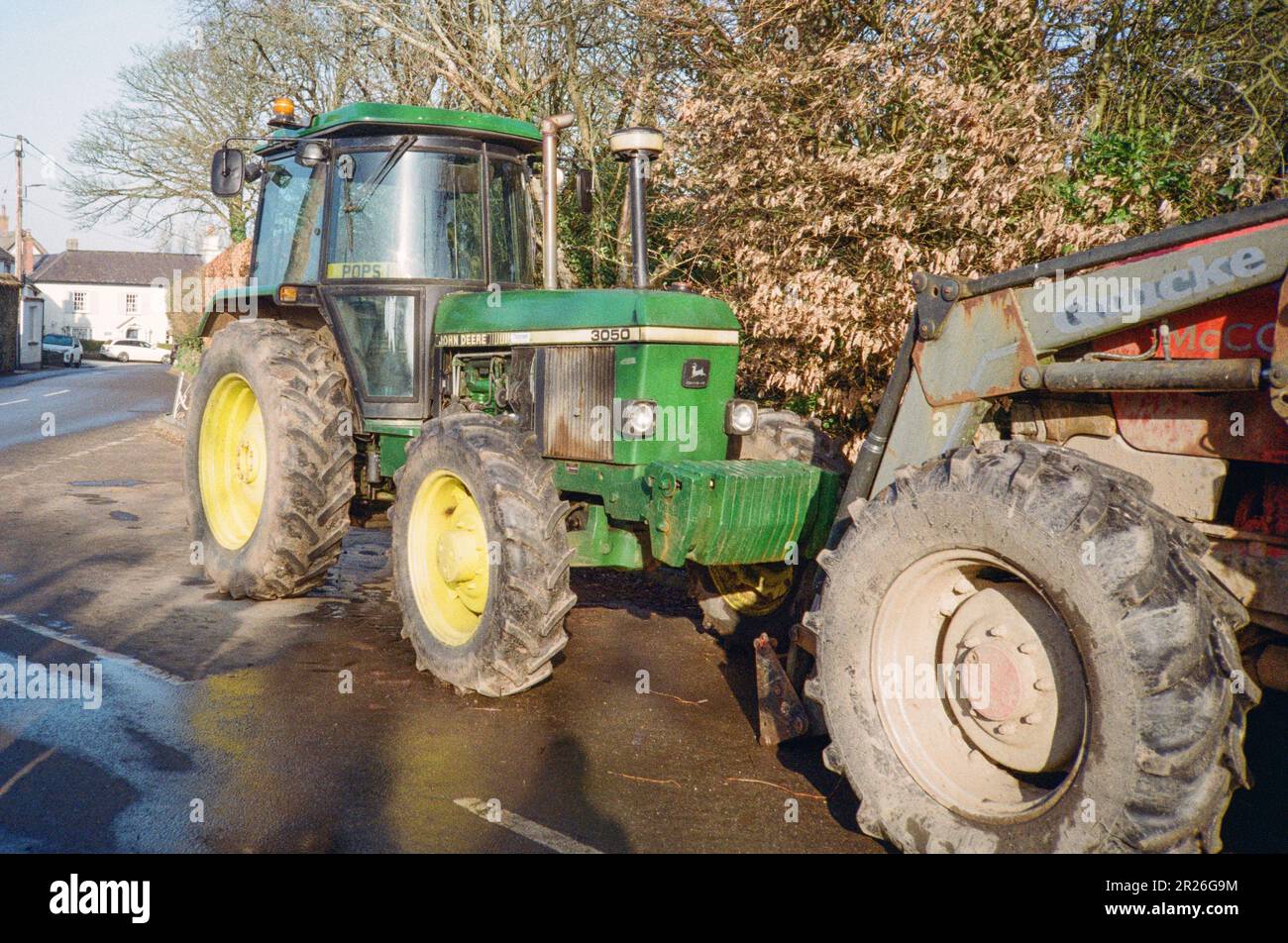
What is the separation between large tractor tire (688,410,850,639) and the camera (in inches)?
239

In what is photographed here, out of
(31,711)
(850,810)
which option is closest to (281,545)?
(31,711)

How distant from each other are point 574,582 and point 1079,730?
5592 mm

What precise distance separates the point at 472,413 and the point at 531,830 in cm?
254

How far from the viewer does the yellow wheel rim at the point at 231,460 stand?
8367 millimetres

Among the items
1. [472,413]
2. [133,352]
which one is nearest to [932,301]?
[472,413]

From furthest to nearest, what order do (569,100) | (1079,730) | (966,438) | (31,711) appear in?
(569,100)
(31,711)
(966,438)
(1079,730)

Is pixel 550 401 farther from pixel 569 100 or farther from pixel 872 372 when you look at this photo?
pixel 569 100

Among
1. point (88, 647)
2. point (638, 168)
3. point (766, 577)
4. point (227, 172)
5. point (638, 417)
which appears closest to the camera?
point (638, 417)

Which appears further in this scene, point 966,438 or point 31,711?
point 31,711

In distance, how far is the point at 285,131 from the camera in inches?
307

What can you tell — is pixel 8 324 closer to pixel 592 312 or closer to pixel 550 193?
pixel 550 193

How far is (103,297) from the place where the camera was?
82.4m

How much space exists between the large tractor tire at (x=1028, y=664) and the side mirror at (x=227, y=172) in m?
5.07

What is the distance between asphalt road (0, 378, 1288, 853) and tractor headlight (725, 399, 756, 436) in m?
1.37
